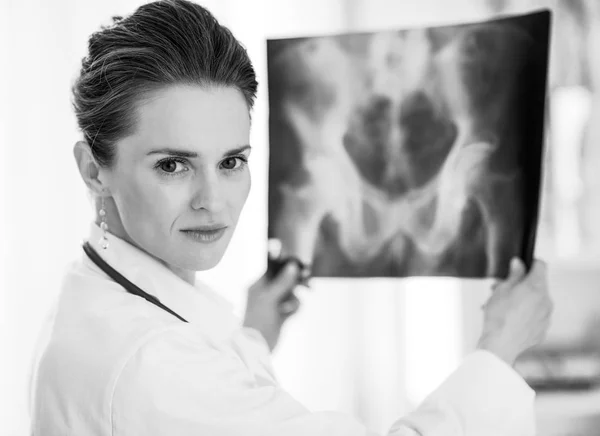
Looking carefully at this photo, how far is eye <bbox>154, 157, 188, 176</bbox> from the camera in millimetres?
1032

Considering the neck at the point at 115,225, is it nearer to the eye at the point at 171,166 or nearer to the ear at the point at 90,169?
the ear at the point at 90,169

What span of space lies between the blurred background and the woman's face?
3.76 ft

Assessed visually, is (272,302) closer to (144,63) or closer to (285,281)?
(285,281)

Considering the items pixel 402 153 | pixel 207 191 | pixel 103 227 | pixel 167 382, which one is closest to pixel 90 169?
pixel 103 227

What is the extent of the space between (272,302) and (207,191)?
1.60 ft

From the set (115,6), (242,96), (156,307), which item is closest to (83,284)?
(156,307)

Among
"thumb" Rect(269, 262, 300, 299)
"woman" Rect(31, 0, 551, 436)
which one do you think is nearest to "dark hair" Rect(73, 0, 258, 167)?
"woman" Rect(31, 0, 551, 436)

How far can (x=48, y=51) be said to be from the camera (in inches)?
83.6

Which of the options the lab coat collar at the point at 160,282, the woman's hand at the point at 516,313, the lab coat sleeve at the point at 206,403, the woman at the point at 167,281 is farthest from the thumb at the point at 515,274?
the lab coat collar at the point at 160,282

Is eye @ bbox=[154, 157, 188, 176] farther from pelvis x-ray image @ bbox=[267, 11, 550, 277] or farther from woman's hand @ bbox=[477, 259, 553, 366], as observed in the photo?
woman's hand @ bbox=[477, 259, 553, 366]

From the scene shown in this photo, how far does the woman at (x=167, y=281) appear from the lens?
3.07ft

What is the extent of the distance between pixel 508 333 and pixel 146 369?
0.63m

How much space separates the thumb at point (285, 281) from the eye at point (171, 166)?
0.50 meters

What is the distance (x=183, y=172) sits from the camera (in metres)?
1.04
